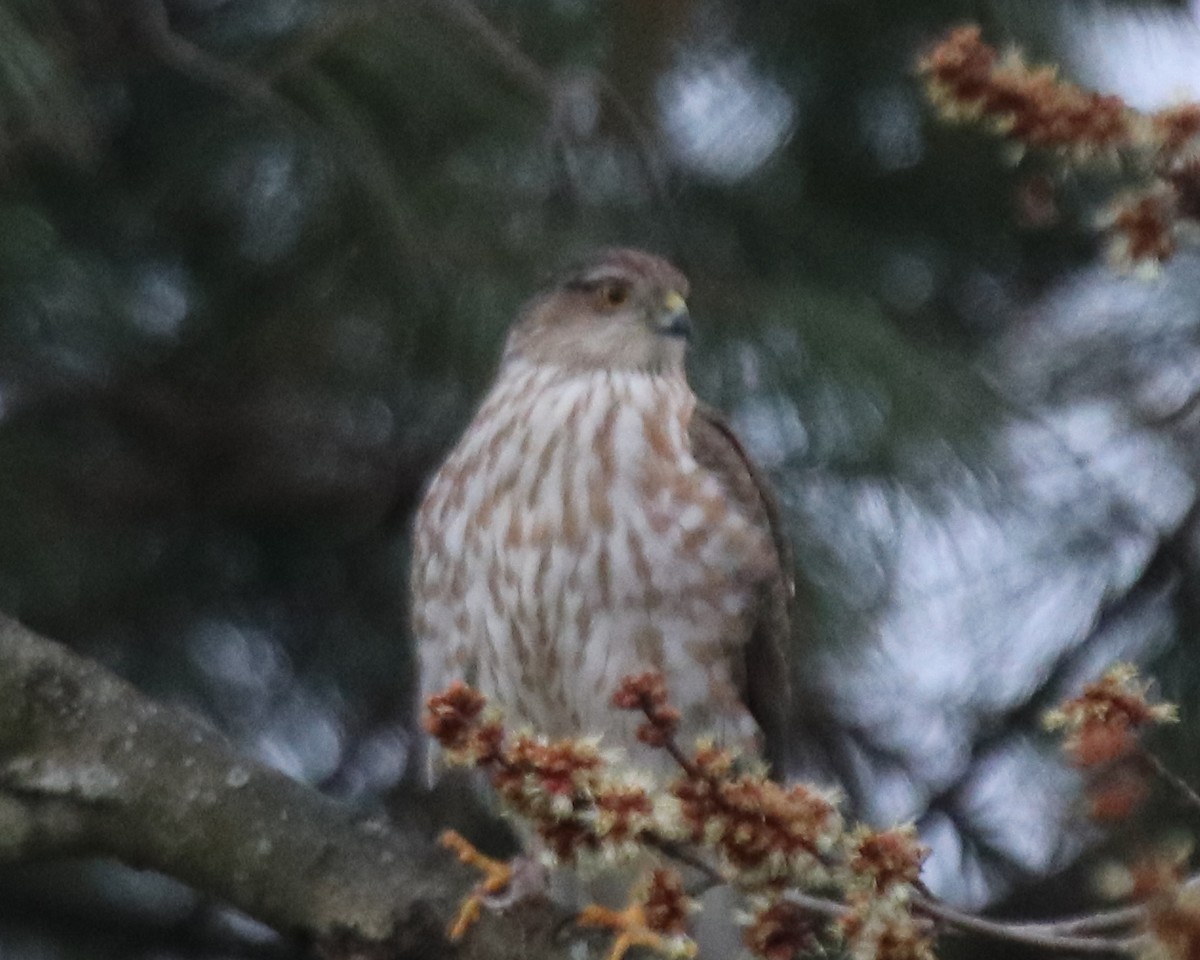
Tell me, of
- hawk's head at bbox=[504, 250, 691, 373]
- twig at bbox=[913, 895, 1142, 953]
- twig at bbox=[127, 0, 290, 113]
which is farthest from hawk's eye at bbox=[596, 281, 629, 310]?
twig at bbox=[913, 895, 1142, 953]

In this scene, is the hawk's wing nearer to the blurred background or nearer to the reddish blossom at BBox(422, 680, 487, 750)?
the blurred background

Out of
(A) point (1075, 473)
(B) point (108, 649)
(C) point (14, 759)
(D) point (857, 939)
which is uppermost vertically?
(A) point (1075, 473)

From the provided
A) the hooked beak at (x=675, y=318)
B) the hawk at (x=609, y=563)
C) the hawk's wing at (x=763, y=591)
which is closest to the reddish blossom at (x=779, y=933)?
the hawk at (x=609, y=563)

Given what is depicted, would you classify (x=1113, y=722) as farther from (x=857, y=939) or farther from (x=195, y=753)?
(x=195, y=753)

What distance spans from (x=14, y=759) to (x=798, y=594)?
49.6 inches

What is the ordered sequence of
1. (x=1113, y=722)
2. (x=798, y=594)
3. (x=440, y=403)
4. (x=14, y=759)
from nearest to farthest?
(x=1113, y=722) < (x=14, y=759) < (x=798, y=594) < (x=440, y=403)

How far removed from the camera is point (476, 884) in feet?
9.21

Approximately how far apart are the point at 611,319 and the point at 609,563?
61 centimetres

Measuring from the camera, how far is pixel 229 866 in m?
2.68

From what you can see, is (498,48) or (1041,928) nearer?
(1041,928)

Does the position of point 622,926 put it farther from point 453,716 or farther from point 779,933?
point 453,716

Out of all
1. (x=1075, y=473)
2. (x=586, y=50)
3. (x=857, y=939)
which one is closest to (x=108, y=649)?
(x=586, y=50)

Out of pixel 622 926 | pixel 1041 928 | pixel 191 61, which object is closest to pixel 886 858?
pixel 1041 928

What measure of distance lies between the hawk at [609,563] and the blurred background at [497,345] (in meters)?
0.09
